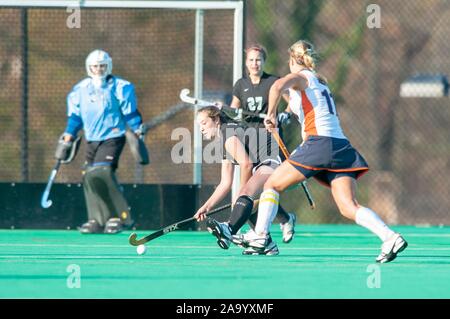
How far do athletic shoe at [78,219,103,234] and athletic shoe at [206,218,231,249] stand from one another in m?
2.87

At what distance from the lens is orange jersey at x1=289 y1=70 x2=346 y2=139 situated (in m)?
8.71

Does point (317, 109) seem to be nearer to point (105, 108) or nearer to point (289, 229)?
point (289, 229)

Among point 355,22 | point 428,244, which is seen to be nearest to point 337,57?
point 355,22

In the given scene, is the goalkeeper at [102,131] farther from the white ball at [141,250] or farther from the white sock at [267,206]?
the white sock at [267,206]

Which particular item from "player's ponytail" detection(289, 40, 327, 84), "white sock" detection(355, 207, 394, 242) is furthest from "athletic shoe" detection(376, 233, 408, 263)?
"player's ponytail" detection(289, 40, 327, 84)

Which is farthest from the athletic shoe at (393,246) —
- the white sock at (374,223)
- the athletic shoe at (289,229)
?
the athletic shoe at (289,229)

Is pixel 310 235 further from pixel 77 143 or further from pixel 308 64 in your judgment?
pixel 308 64

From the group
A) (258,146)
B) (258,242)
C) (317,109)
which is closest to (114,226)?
(258,146)

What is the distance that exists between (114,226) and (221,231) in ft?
9.00

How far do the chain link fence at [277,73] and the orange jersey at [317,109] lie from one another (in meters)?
4.14

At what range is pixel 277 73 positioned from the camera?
16.4m

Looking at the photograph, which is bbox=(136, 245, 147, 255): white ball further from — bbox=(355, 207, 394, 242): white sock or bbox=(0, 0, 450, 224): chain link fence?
bbox=(0, 0, 450, 224): chain link fence
